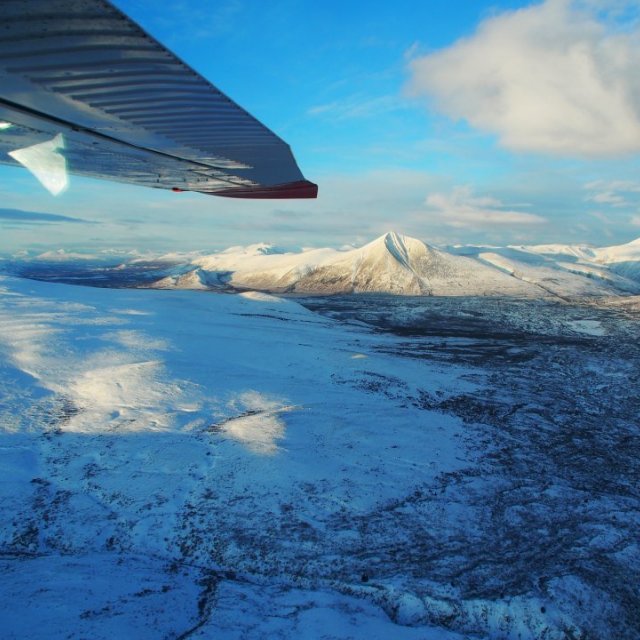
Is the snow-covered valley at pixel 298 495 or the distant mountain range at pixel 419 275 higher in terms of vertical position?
the distant mountain range at pixel 419 275

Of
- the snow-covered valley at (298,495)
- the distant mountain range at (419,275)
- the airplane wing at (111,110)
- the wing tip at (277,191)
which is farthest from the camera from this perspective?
the distant mountain range at (419,275)

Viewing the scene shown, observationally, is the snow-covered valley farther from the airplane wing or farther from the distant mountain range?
the distant mountain range

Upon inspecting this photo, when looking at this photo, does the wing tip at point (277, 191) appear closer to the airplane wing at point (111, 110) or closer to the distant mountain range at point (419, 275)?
the airplane wing at point (111, 110)

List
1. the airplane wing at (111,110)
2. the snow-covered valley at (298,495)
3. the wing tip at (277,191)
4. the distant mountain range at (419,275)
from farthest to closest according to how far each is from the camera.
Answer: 1. the distant mountain range at (419,275)
2. the snow-covered valley at (298,495)
3. the wing tip at (277,191)
4. the airplane wing at (111,110)

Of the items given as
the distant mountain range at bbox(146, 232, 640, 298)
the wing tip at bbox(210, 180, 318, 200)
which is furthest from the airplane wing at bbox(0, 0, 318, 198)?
the distant mountain range at bbox(146, 232, 640, 298)

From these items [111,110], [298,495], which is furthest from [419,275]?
[111,110]

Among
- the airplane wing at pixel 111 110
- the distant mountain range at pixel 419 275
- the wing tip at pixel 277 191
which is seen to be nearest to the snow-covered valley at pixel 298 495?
the airplane wing at pixel 111 110

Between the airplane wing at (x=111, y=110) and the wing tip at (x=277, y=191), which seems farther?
the wing tip at (x=277, y=191)

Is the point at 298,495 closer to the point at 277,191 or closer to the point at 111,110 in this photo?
the point at 277,191
